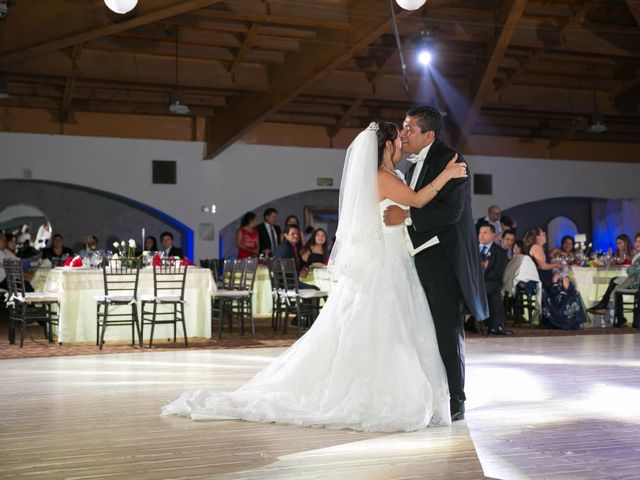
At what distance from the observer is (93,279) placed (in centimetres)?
816

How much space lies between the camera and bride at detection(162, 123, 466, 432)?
12.4ft

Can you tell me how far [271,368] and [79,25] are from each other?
622cm

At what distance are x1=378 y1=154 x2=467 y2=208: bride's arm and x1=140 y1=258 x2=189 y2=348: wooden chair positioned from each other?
4213 millimetres

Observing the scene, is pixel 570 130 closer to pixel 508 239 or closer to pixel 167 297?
pixel 508 239

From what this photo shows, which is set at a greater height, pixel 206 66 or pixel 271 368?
pixel 206 66

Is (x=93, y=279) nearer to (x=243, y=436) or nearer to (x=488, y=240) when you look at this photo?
(x=488, y=240)

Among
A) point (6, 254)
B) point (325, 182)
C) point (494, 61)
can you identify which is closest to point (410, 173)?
point (494, 61)

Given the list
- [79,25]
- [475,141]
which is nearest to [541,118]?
[475,141]

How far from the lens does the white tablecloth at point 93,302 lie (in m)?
8.09

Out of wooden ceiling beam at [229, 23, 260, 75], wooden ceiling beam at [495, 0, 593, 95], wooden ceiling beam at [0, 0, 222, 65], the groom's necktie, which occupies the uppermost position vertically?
wooden ceiling beam at [495, 0, 593, 95]

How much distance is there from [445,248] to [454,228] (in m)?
0.11

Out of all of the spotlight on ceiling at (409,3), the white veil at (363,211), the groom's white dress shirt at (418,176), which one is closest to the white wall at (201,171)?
the spotlight on ceiling at (409,3)

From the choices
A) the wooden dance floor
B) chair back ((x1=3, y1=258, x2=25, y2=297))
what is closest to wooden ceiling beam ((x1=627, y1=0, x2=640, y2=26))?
the wooden dance floor

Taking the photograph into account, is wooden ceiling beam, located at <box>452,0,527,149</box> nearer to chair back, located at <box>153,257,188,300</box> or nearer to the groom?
chair back, located at <box>153,257,188,300</box>
